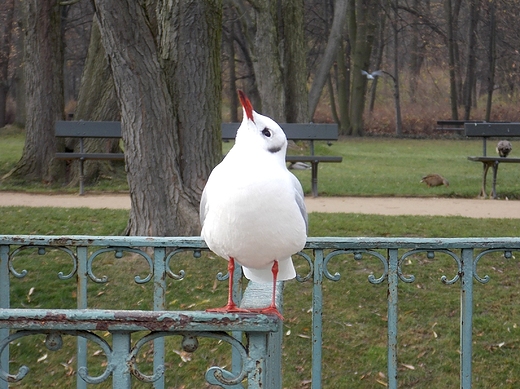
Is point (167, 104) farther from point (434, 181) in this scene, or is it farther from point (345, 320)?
point (434, 181)

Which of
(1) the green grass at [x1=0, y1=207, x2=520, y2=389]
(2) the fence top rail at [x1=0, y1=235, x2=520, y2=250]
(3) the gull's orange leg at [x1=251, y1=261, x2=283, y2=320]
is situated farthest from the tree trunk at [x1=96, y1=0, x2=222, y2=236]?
→ (3) the gull's orange leg at [x1=251, y1=261, x2=283, y2=320]

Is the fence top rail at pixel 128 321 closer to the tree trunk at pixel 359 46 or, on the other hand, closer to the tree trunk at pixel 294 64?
the tree trunk at pixel 294 64

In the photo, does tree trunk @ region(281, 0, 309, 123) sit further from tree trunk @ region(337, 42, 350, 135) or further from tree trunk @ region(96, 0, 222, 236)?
tree trunk @ region(96, 0, 222, 236)

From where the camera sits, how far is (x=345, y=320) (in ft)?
18.8

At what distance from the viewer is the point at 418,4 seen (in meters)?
30.1

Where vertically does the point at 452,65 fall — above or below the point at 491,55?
below

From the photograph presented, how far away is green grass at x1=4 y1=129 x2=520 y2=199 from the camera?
39.5ft

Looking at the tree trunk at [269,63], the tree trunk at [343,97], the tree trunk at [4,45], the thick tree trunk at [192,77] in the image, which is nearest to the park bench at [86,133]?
the thick tree trunk at [192,77]

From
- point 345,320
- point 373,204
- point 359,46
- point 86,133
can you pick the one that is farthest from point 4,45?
point 345,320

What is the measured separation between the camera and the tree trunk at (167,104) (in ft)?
20.4

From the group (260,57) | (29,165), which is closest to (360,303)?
(29,165)

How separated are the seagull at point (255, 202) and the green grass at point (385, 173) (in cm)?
936

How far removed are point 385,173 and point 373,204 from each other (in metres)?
4.92

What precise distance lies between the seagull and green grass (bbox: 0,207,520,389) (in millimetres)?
2961
